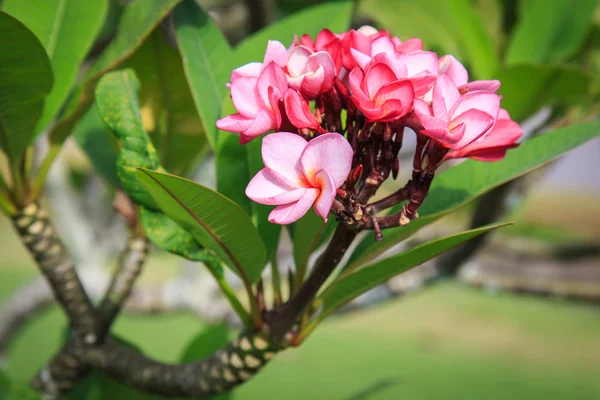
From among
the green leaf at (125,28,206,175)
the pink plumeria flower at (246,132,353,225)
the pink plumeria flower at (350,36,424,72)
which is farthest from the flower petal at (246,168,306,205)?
the green leaf at (125,28,206,175)

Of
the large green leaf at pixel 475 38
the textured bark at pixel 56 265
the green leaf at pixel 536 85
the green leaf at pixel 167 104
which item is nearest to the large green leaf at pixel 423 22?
the large green leaf at pixel 475 38

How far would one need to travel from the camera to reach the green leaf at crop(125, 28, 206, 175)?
2.01 ft

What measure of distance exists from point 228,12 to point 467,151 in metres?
1.32

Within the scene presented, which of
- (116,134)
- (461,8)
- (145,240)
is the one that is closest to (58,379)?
(145,240)

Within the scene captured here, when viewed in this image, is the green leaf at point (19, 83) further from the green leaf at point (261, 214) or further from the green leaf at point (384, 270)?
the green leaf at point (384, 270)

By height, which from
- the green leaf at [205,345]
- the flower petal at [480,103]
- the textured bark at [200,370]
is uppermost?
the flower petal at [480,103]

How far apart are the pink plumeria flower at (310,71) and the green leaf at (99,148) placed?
16.3 inches

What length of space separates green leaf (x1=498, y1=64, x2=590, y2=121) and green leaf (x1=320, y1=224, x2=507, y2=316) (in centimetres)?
47

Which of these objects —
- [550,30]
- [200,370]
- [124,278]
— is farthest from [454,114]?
[550,30]

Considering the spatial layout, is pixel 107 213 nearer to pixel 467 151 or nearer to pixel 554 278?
pixel 554 278

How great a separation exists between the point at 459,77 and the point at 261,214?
0.72ft

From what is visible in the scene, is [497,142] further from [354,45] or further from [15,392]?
[15,392]

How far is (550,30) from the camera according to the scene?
2.99 ft

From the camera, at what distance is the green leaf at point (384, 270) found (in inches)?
15.4
